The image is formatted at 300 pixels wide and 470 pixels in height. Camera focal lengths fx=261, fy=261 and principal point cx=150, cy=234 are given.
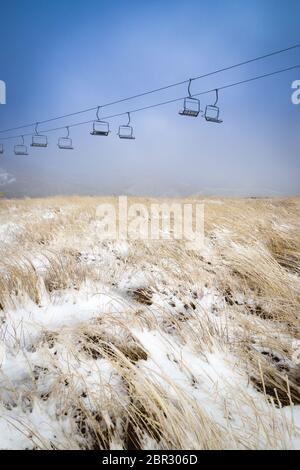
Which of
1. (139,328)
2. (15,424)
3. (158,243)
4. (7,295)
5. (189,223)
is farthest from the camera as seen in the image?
(189,223)

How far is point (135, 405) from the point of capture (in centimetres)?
122

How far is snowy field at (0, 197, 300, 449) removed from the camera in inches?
43.6

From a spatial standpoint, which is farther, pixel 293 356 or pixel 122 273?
pixel 122 273

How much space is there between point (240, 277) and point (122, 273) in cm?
127

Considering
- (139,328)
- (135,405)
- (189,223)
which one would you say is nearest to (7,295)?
(139,328)

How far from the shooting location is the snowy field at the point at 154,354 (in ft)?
3.63

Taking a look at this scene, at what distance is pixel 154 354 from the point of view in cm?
158
